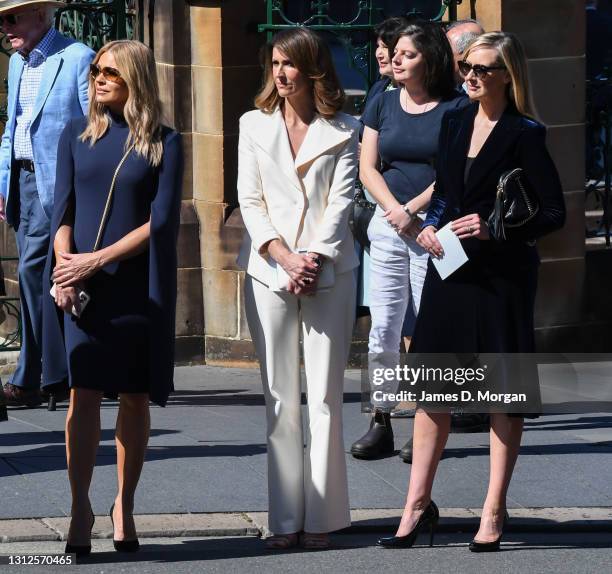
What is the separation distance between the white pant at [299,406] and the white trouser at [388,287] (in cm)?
148

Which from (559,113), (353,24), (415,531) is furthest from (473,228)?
(559,113)

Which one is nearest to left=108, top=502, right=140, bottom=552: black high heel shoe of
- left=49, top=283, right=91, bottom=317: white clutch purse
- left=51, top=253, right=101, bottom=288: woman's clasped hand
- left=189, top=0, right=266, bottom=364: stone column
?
left=49, top=283, right=91, bottom=317: white clutch purse

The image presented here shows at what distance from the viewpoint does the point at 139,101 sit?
20.4 ft

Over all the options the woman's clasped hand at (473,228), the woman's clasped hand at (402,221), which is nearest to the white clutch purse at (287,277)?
the woman's clasped hand at (473,228)

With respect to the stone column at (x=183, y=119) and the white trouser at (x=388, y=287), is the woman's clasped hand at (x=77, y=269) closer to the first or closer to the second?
the white trouser at (x=388, y=287)

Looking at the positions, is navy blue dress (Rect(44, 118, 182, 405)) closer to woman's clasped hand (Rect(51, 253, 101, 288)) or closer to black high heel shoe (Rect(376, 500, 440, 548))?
woman's clasped hand (Rect(51, 253, 101, 288))

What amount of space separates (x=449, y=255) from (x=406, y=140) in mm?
1462

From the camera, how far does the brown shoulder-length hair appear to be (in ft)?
20.8

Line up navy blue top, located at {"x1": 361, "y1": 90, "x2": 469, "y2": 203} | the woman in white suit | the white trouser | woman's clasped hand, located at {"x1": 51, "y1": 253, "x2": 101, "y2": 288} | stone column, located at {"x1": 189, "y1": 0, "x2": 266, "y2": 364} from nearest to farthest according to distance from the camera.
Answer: woman's clasped hand, located at {"x1": 51, "y1": 253, "x2": 101, "y2": 288}
the woman in white suit
navy blue top, located at {"x1": 361, "y1": 90, "x2": 469, "y2": 203}
the white trouser
stone column, located at {"x1": 189, "y1": 0, "x2": 266, "y2": 364}

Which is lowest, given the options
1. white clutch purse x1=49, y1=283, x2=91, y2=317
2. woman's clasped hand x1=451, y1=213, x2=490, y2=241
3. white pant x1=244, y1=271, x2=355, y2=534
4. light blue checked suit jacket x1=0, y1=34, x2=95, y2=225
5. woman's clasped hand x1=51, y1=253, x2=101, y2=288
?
white pant x1=244, y1=271, x2=355, y2=534

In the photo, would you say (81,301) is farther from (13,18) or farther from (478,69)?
(13,18)

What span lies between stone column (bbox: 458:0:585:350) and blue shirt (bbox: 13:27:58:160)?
8.97 ft

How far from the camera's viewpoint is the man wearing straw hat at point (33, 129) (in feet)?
27.3

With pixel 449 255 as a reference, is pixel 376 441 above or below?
below
